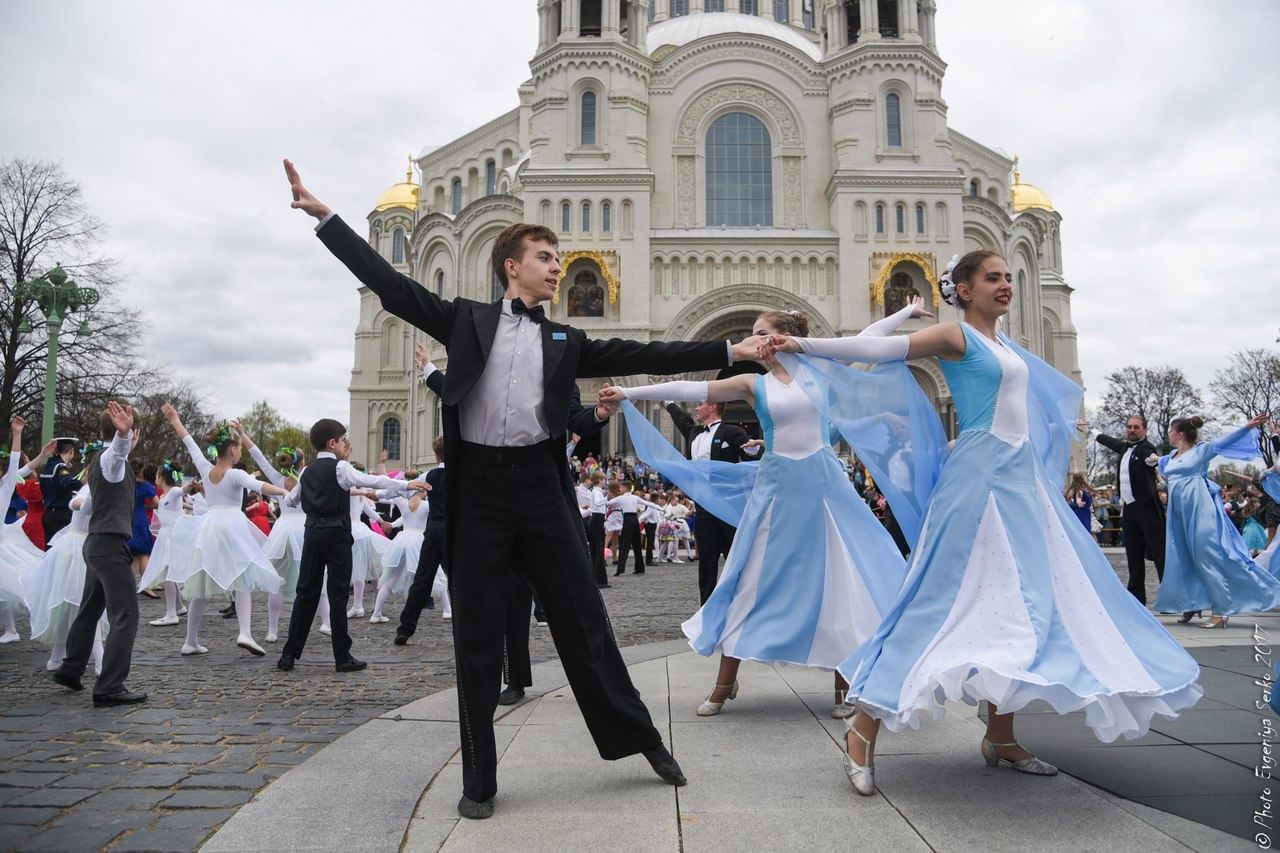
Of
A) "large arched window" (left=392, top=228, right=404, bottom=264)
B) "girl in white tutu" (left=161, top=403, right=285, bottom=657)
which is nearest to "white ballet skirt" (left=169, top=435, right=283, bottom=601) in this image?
"girl in white tutu" (left=161, top=403, right=285, bottom=657)

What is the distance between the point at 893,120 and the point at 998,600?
43095mm

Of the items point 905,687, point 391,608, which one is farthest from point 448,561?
point 391,608

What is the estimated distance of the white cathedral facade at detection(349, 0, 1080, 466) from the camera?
40906 mm

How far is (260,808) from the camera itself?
357 cm

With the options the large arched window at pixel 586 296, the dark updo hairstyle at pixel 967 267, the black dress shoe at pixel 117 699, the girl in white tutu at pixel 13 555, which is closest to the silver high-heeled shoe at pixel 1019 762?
the dark updo hairstyle at pixel 967 267

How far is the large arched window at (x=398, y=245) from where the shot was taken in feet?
196

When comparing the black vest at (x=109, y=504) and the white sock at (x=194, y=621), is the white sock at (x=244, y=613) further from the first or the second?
the black vest at (x=109, y=504)

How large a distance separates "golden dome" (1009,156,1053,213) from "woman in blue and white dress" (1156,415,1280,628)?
5210cm

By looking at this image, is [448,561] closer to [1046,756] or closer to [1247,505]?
[1046,756]

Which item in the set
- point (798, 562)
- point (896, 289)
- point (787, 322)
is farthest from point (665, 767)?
point (896, 289)

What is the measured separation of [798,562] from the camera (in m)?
5.11

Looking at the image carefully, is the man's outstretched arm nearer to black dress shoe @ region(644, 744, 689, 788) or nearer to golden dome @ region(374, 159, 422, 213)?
black dress shoe @ region(644, 744, 689, 788)

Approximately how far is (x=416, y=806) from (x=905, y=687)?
1.99 meters

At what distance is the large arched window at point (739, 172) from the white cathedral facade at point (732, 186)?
0.08 metres
